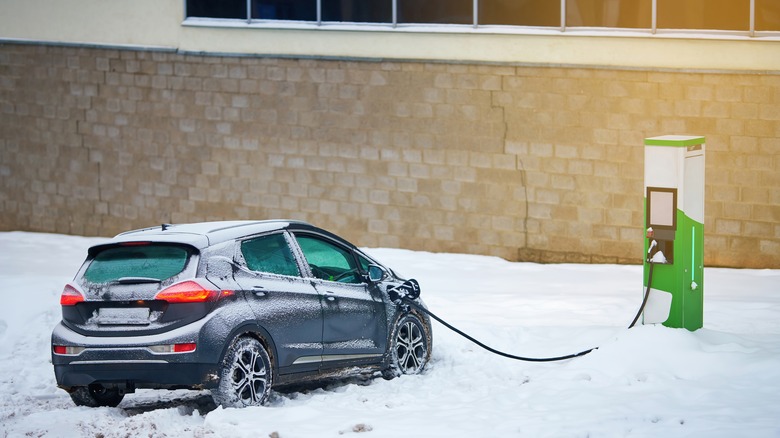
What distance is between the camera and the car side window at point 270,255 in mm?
9547

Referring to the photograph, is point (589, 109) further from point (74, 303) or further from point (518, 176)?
point (74, 303)

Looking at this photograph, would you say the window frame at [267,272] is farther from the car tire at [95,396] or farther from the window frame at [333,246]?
the car tire at [95,396]

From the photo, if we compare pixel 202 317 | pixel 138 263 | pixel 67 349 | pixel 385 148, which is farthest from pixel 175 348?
pixel 385 148

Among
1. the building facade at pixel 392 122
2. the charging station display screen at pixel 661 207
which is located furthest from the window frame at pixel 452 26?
the charging station display screen at pixel 661 207

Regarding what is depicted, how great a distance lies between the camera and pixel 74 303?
9.18m

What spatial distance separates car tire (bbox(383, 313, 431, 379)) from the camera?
1077 cm

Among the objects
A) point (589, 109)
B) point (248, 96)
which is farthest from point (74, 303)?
point (248, 96)

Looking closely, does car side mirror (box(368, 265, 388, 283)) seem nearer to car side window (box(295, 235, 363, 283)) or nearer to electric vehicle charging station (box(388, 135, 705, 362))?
car side window (box(295, 235, 363, 283))

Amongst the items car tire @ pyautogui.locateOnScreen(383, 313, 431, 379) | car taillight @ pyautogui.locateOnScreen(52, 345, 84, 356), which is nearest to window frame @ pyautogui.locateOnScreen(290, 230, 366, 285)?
car tire @ pyautogui.locateOnScreen(383, 313, 431, 379)

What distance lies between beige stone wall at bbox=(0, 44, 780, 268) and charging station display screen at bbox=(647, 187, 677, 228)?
6320 millimetres

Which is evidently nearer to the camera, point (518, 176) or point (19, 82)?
point (518, 176)

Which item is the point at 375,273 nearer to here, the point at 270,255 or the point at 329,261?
the point at 329,261

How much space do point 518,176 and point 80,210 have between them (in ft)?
27.4

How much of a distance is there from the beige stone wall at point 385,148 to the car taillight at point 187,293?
976 centimetres
